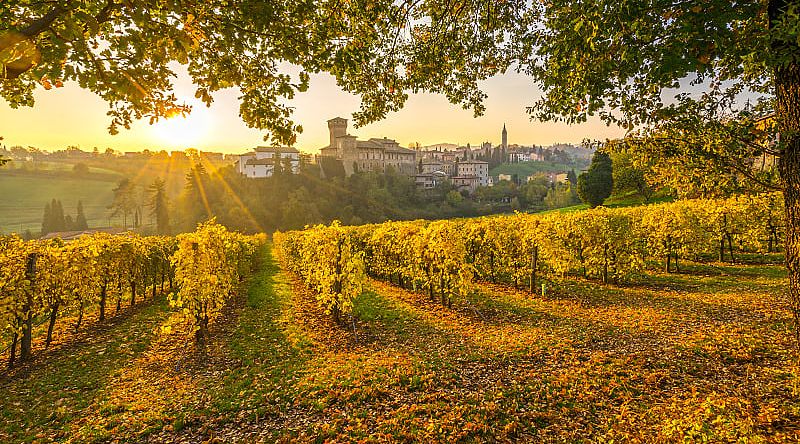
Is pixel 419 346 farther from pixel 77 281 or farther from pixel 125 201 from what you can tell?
pixel 125 201

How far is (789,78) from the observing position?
4.39m

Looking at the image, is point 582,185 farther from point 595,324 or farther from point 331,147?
point 331,147

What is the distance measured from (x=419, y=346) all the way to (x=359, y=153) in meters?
105

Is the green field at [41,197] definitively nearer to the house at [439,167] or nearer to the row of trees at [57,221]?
the row of trees at [57,221]

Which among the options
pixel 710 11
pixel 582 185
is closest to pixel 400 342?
pixel 710 11

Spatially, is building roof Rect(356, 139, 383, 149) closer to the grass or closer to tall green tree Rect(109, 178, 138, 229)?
tall green tree Rect(109, 178, 138, 229)

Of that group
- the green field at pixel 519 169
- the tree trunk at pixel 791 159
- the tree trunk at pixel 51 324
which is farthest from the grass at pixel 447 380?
the green field at pixel 519 169

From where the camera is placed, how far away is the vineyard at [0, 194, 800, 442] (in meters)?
6.26

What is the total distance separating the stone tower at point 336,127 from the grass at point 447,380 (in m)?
104

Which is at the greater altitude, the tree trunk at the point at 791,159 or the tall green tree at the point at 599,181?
the tall green tree at the point at 599,181

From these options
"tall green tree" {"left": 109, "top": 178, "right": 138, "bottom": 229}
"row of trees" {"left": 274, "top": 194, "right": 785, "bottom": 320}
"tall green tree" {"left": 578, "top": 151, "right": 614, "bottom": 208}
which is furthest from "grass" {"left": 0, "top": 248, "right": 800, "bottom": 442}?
"tall green tree" {"left": 109, "top": 178, "right": 138, "bottom": 229}

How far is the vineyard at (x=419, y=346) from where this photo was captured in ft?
20.5

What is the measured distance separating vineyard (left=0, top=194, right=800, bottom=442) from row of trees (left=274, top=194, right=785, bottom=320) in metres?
0.13

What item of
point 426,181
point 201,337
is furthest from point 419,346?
point 426,181
